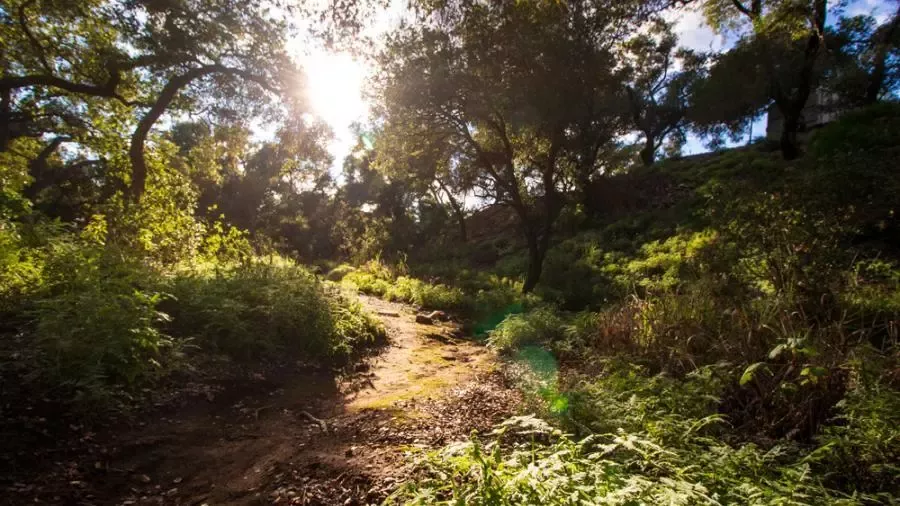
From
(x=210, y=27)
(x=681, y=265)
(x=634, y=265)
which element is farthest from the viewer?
(x=634, y=265)

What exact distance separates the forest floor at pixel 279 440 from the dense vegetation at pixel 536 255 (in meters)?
0.41

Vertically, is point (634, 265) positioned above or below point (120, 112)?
below

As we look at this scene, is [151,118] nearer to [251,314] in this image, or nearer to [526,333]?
[251,314]

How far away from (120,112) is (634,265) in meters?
15.1

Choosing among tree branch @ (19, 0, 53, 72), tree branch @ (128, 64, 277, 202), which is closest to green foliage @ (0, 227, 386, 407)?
tree branch @ (128, 64, 277, 202)

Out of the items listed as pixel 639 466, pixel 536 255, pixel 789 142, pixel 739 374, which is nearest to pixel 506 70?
pixel 536 255

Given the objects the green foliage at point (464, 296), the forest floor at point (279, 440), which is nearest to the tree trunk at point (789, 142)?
the green foliage at point (464, 296)

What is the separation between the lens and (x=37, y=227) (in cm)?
532

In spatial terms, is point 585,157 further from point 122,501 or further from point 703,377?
point 122,501

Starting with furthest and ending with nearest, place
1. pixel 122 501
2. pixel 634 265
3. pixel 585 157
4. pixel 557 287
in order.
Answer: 1. pixel 585 157
2. pixel 557 287
3. pixel 634 265
4. pixel 122 501

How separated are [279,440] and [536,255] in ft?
33.7

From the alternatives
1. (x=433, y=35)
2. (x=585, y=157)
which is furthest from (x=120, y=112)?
(x=585, y=157)

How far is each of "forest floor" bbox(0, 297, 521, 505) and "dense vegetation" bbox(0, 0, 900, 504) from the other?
406 millimetres

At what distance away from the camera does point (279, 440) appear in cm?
347
